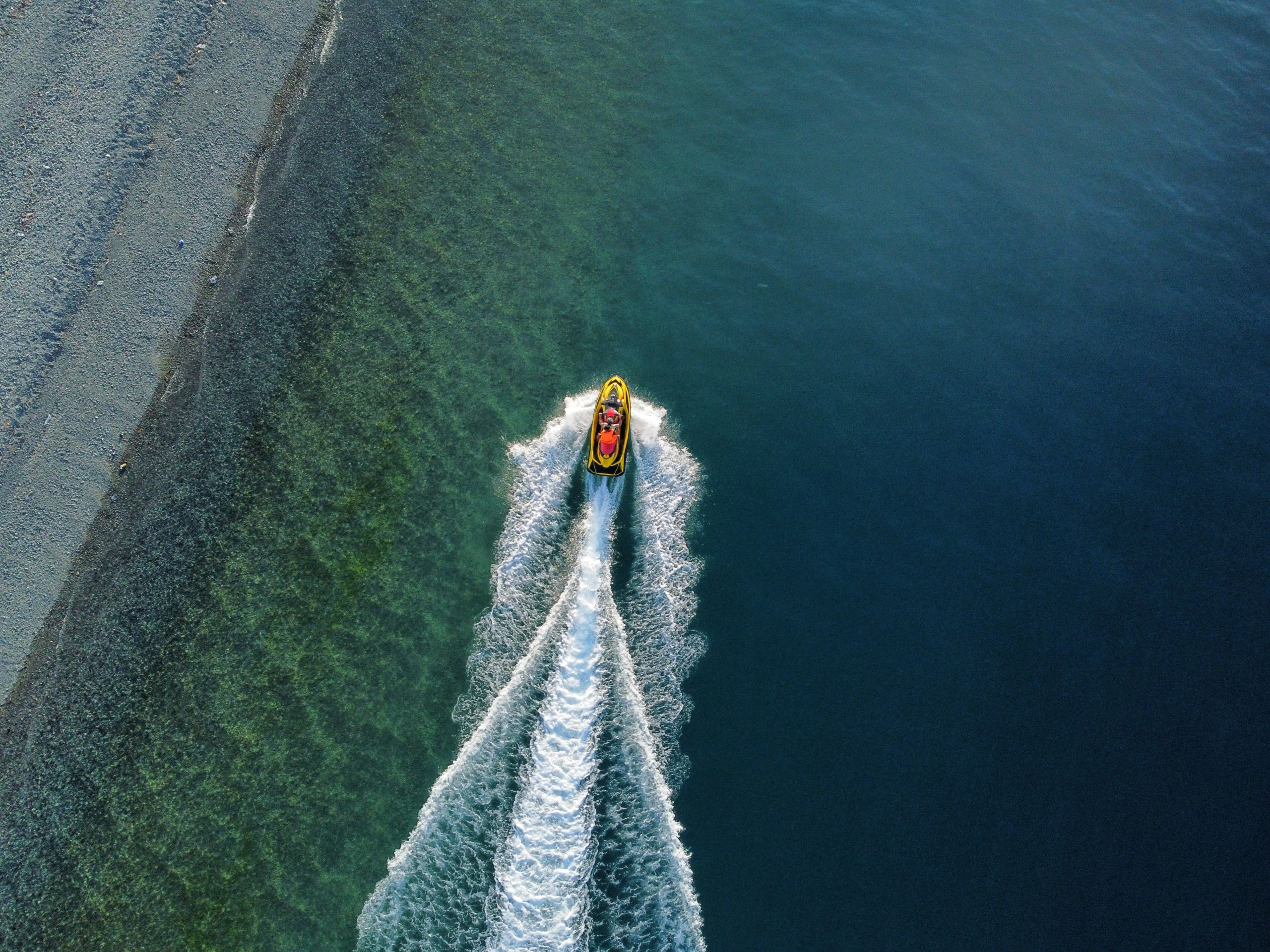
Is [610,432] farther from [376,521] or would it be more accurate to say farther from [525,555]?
[376,521]

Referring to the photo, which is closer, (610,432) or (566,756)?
(566,756)

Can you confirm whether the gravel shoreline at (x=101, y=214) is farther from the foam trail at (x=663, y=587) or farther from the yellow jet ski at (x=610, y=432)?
the foam trail at (x=663, y=587)

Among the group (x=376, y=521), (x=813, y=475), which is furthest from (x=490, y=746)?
(x=813, y=475)

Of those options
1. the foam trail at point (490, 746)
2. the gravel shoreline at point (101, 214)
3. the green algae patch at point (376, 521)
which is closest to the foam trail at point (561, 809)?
the foam trail at point (490, 746)

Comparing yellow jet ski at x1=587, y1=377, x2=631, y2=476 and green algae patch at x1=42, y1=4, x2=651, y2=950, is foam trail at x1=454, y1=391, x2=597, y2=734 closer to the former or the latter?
green algae patch at x1=42, y1=4, x2=651, y2=950

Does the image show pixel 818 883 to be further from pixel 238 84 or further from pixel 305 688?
pixel 238 84

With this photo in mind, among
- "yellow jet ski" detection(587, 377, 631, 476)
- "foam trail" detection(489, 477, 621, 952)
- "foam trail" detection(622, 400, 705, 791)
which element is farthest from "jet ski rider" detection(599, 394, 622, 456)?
"foam trail" detection(489, 477, 621, 952)
